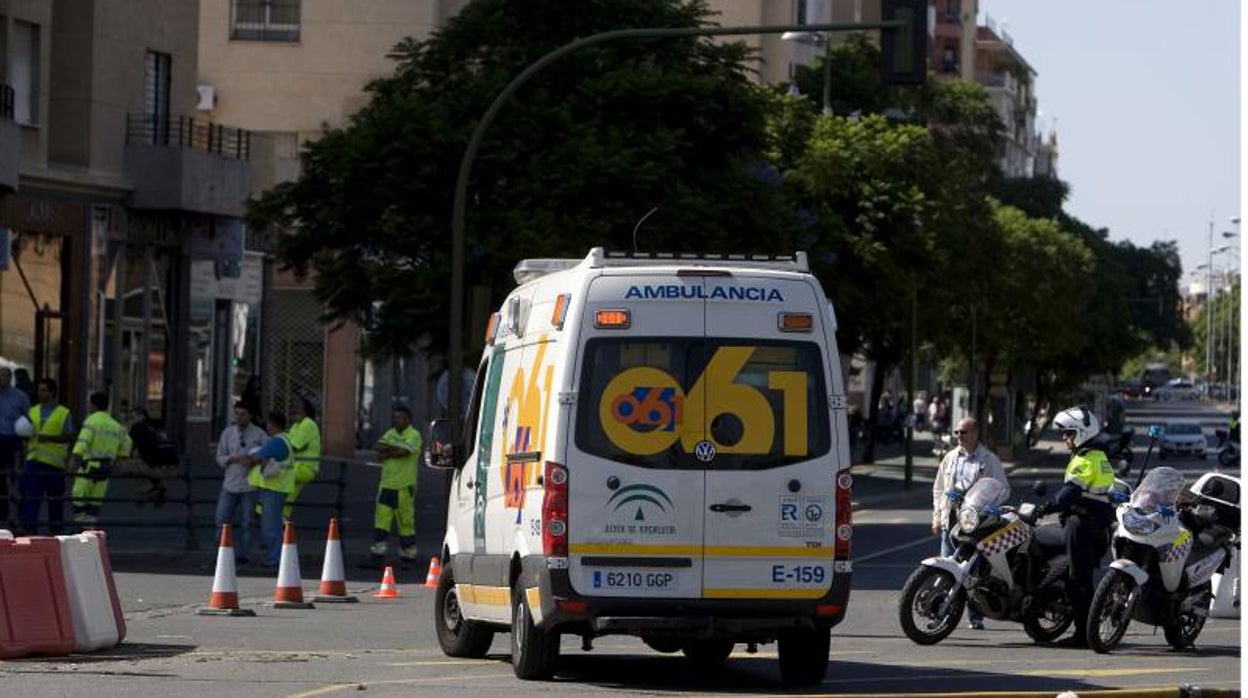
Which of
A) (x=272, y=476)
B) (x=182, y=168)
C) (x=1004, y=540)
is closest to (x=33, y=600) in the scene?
(x=1004, y=540)

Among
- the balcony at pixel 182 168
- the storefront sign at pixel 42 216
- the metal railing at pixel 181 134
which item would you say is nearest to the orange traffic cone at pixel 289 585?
the storefront sign at pixel 42 216

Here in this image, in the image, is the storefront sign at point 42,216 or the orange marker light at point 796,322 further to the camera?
the storefront sign at point 42,216

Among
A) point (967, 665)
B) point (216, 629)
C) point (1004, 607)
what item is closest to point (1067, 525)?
point (1004, 607)

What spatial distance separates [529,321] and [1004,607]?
15.6 ft

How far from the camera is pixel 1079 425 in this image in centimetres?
1975

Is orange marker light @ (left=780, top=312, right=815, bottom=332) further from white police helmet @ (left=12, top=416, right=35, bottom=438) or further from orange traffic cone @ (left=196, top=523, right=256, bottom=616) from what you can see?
white police helmet @ (left=12, top=416, right=35, bottom=438)

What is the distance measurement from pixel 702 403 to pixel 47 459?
1542 cm

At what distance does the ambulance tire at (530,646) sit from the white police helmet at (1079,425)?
509 cm

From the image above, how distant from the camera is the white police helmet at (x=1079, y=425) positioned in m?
19.7

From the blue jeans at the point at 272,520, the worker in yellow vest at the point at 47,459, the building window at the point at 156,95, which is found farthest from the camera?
the building window at the point at 156,95

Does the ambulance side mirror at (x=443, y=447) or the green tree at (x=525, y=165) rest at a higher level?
the green tree at (x=525, y=165)

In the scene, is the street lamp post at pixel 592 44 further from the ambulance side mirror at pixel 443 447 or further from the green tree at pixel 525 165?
the ambulance side mirror at pixel 443 447

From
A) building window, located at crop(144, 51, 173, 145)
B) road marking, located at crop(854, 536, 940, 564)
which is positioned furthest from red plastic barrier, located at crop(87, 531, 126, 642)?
building window, located at crop(144, 51, 173, 145)

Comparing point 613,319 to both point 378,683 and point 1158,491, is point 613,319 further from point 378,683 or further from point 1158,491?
point 1158,491
